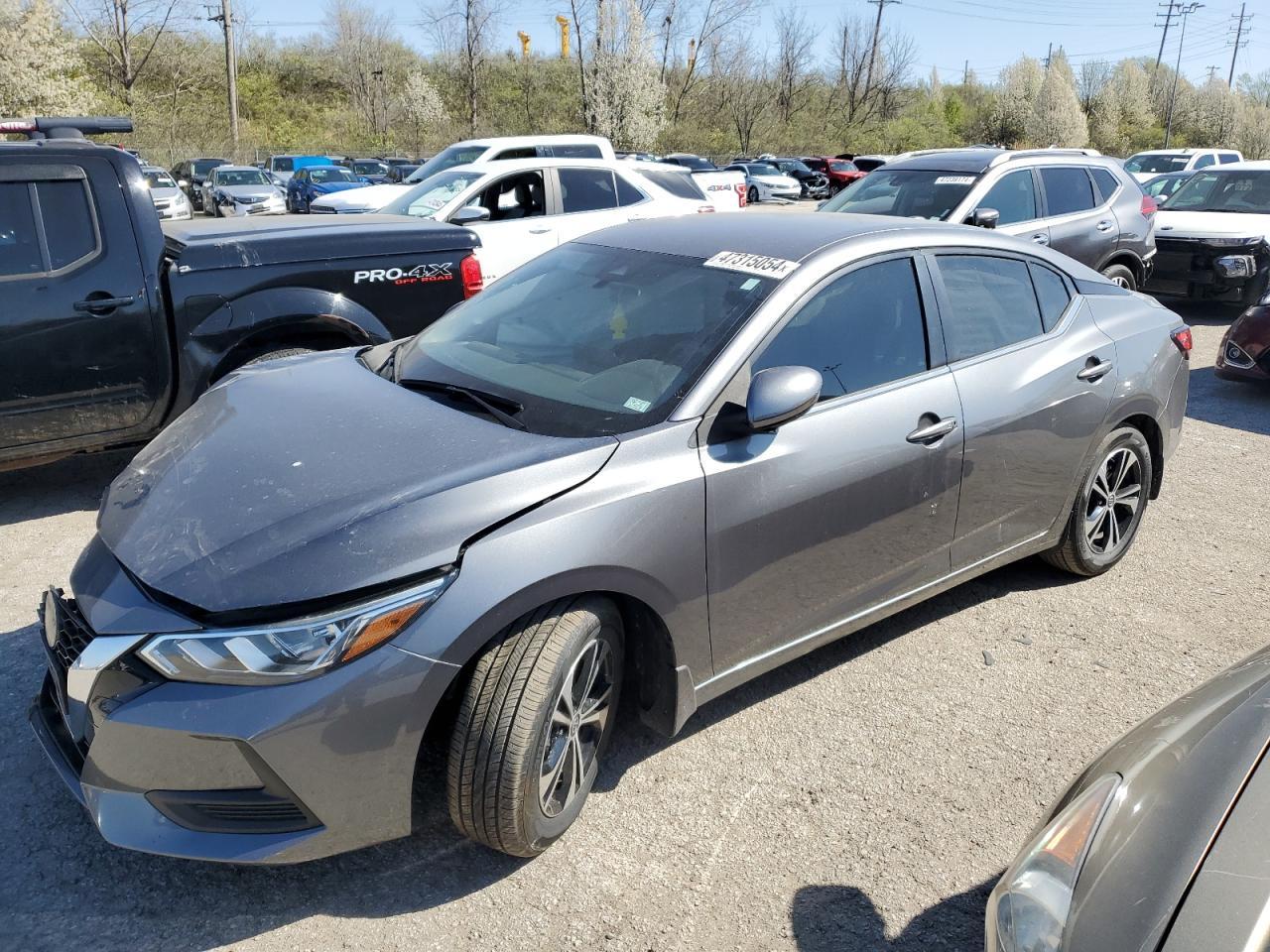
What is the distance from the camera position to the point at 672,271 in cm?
352

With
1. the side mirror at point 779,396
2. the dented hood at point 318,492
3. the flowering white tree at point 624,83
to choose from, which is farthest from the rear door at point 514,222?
the flowering white tree at point 624,83

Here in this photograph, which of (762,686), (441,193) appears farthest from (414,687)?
(441,193)

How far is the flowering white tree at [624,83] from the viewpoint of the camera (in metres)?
47.2

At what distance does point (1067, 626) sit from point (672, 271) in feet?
7.36

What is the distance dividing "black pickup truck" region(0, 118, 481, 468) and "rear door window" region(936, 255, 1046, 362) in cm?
313

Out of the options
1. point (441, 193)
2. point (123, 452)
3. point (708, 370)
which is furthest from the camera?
point (441, 193)

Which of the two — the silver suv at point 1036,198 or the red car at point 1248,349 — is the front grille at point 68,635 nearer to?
the silver suv at point 1036,198

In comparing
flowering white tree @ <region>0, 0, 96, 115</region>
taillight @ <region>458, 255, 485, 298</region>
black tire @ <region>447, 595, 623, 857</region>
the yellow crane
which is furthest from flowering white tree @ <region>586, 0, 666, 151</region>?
black tire @ <region>447, 595, 623, 857</region>

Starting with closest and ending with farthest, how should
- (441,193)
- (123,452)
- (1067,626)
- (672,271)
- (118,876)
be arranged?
(118,876), (672,271), (1067,626), (123,452), (441,193)

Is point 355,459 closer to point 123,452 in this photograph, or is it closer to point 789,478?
point 789,478

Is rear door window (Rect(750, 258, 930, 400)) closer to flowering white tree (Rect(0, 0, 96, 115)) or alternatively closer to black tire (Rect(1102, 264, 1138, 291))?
black tire (Rect(1102, 264, 1138, 291))

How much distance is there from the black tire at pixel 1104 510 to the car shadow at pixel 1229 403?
274cm

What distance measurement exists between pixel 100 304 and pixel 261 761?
3.50 metres

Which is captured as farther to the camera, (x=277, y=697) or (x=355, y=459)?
(x=355, y=459)
